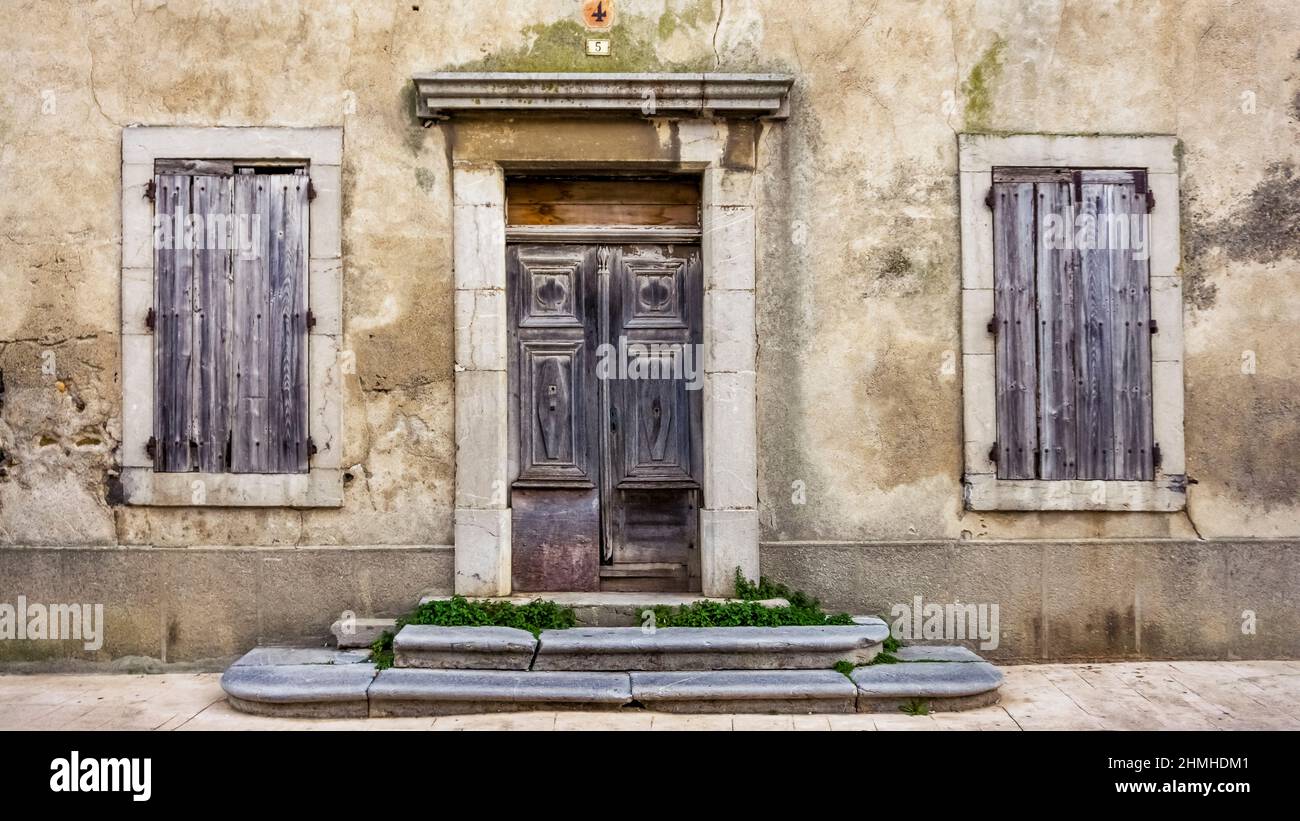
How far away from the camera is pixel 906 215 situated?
6.03m

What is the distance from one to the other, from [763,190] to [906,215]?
0.86 m

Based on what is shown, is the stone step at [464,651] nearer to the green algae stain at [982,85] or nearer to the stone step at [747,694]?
the stone step at [747,694]

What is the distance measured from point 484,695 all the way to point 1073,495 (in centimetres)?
354

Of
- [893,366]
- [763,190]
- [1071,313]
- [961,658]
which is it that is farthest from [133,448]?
[1071,313]

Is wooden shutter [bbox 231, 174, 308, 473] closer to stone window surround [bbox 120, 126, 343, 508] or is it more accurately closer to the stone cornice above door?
stone window surround [bbox 120, 126, 343, 508]

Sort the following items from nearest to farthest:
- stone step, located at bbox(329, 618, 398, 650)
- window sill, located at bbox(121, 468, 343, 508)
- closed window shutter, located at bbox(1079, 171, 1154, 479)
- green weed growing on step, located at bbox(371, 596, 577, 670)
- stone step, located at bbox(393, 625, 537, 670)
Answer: stone step, located at bbox(393, 625, 537, 670) < green weed growing on step, located at bbox(371, 596, 577, 670) < stone step, located at bbox(329, 618, 398, 650) < window sill, located at bbox(121, 468, 343, 508) < closed window shutter, located at bbox(1079, 171, 1154, 479)

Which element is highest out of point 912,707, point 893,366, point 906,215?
point 906,215

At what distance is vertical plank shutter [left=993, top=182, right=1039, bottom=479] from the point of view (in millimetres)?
6004

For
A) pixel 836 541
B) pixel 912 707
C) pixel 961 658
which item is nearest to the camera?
pixel 912 707

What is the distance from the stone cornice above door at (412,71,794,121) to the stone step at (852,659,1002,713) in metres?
3.22

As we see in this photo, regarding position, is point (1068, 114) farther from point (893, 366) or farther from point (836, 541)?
point (836, 541)

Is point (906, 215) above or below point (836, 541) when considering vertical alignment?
above

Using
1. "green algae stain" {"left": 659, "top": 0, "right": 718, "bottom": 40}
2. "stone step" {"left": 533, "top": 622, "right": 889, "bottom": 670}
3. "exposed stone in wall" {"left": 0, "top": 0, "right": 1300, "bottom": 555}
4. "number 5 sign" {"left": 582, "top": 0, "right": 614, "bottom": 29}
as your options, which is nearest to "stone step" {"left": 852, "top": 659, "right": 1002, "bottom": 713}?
"stone step" {"left": 533, "top": 622, "right": 889, "bottom": 670}

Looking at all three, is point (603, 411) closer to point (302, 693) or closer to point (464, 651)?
point (464, 651)
